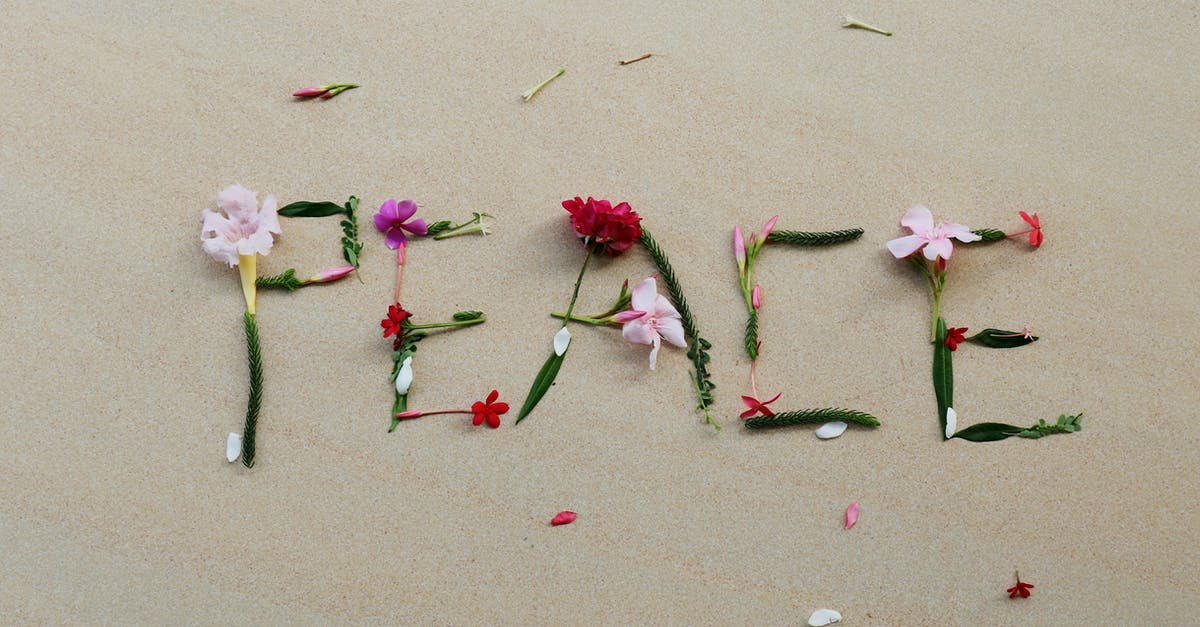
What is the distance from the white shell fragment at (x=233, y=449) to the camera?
49.3 inches

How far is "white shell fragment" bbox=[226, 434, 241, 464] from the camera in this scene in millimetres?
1253

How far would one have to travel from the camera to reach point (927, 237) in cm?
129

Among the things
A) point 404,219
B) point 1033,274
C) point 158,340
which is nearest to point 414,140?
point 404,219

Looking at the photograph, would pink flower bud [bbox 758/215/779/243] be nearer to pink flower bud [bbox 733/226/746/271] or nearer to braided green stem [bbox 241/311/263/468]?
pink flower bud [bbox 733/226/746/271]

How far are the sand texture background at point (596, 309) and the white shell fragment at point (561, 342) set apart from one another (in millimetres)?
20

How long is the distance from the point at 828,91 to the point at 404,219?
23.7 inches

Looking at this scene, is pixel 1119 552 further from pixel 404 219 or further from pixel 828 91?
pixel 404 219

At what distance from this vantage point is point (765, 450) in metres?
1.27

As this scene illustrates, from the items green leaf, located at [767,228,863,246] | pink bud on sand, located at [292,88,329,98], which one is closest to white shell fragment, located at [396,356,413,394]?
pink bud on sand, located at [292,88,329,98]

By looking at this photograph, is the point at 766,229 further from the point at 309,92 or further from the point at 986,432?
the point at 309,92

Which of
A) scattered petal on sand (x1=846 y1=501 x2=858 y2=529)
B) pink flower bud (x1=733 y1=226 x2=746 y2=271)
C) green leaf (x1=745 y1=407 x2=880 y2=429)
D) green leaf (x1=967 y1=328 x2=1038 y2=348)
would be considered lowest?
scattered petal on sand (x1=846 y1=501 x2=858 y2=529)

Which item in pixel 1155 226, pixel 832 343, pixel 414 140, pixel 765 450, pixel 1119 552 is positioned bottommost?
pixel 1119 552

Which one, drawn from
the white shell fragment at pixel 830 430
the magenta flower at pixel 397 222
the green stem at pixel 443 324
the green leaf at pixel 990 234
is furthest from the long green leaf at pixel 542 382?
the green leaf at pixel 990 234

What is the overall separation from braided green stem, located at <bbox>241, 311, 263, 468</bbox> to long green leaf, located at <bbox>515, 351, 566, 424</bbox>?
0.33 metres
